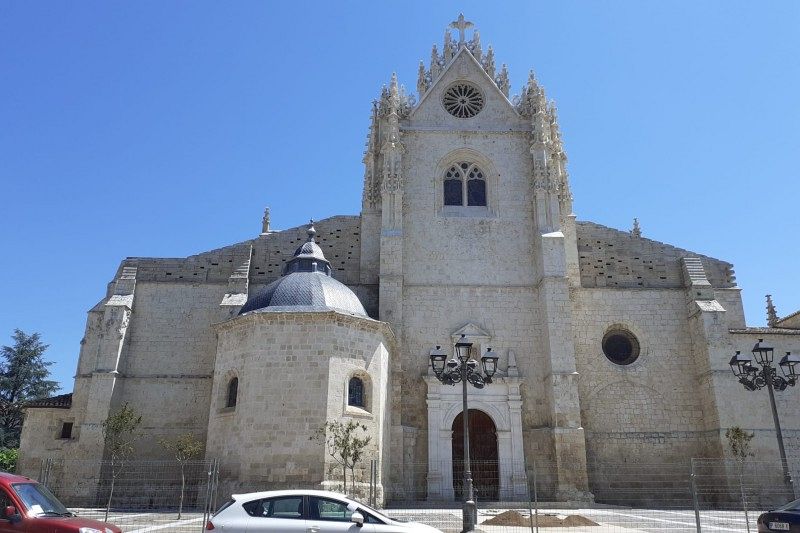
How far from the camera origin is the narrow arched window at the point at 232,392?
19.0 m

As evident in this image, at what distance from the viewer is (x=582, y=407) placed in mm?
22531

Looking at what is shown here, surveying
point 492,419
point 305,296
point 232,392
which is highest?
point 305,296

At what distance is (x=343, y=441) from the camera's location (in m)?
16.2

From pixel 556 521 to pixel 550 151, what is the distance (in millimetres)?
15704

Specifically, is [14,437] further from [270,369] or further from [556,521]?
[556,521]

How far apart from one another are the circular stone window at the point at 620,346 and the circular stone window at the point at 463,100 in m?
11.3

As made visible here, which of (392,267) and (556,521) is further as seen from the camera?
(392,267)

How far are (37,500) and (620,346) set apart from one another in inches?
839

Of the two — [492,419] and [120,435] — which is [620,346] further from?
[120,435]

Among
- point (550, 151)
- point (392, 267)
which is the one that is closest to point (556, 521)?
point (392, 267)

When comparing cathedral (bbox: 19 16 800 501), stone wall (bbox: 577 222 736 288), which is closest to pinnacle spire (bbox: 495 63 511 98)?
cathedral (bbox: 19 16 800 501)

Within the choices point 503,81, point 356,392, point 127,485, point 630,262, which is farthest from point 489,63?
point 127,485

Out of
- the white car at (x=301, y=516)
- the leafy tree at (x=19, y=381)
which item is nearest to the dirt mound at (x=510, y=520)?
the white car at (x=301, y=516)

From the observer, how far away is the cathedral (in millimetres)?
19000
